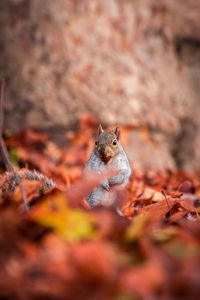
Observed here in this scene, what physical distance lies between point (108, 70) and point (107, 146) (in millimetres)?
2214

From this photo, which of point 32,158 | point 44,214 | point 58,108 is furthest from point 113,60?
point 44,214

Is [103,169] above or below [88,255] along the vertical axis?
above

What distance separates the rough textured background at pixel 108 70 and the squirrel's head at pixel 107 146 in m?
Result: 1.74

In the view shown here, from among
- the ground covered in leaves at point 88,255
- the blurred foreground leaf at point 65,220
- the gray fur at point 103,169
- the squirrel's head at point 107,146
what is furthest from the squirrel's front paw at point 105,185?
the blurred foreground leaf at point 65,220

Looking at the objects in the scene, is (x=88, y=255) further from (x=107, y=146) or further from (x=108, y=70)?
(x=108, y=70)

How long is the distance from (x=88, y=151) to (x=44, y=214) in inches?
126

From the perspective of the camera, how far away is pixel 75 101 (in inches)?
177

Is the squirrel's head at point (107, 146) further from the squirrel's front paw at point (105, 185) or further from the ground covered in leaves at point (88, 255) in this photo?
the ground covered in leaves at point (88, 255)

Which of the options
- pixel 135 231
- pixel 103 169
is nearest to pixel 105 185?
pixel 103 169

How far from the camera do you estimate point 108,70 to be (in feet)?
15.3

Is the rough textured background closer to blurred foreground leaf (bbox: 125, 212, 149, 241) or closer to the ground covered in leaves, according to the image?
the ground covered in leaves

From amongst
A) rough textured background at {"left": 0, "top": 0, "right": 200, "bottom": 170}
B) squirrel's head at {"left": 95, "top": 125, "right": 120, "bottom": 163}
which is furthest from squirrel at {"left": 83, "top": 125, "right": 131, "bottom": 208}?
rough textured background at {"left": 0, "top": 0, "right": 200, "bottom": 170}

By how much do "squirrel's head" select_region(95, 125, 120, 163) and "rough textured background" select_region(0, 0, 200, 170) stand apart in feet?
5.70

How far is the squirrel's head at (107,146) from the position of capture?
2662mm
